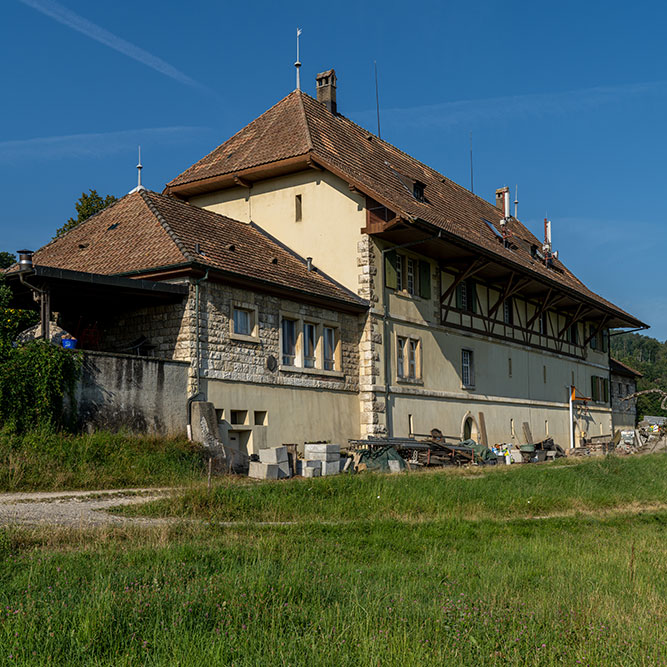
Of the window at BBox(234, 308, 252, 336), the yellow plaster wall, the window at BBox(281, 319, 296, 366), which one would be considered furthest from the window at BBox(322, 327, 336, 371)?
the window at BBox(234, 308, 252, 336)

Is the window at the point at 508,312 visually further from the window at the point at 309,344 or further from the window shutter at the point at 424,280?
the window at the point at 309,344

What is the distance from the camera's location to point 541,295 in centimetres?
3628

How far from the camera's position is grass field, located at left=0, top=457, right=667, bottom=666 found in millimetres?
5879

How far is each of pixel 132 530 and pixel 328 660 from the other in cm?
468

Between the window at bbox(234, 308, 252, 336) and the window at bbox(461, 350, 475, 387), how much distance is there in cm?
1103

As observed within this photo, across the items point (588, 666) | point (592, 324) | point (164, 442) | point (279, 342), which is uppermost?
point (592, 324)

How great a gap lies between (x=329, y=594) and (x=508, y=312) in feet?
91.7

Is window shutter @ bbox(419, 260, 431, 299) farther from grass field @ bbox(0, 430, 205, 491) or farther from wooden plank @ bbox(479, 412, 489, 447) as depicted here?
grass field @ bbox(0, 430, 205, 491)

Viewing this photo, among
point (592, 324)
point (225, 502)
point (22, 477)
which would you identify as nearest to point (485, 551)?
point (225, 502)

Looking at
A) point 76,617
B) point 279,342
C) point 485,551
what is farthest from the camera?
point 279,342

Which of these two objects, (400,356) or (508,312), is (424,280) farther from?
(508,312)

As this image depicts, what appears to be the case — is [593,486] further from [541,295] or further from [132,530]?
[541,295]

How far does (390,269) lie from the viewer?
25.9m

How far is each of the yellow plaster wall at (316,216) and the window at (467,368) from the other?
6.87 meters
